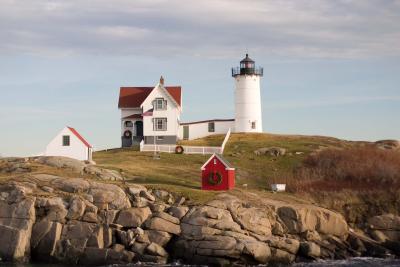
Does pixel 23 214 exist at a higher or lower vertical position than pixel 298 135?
lower

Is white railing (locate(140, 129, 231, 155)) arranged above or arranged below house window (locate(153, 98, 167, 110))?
below

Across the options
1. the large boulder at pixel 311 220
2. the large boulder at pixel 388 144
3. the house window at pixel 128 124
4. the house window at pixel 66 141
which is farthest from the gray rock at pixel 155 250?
the house window at pixel 128 124

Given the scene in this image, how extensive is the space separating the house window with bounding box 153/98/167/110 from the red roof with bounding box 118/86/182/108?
2069mm

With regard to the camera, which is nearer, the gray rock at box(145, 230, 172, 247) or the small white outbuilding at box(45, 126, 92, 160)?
the gray rock at box(145, 230, 172, 247)

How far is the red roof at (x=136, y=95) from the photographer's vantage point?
7750cm

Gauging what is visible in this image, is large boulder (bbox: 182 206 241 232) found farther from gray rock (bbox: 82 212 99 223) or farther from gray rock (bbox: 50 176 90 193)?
gray rock (bbox: 50 176 90 193)

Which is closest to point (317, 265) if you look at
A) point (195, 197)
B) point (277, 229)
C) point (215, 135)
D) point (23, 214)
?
point (277, 229)

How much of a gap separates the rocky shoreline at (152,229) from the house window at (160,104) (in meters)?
28.3

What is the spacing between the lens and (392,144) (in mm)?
72562

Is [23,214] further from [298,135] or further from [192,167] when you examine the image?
[298,135]

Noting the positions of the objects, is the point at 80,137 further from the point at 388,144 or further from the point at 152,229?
the point at 388,144

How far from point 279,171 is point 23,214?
27.1 meters

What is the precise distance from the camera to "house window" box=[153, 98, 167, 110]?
74688 millimetres

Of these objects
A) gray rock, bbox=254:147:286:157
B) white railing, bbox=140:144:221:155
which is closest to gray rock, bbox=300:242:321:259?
gray rock, bbox=254:147:286:157
